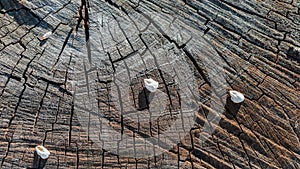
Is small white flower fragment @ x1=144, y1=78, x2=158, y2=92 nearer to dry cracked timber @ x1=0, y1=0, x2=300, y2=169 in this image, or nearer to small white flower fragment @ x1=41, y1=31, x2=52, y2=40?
dry cracked timber @ x1=0, y1=0, x2=300, y2=169

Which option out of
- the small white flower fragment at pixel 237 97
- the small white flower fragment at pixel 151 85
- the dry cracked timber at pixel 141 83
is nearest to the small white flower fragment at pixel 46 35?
the dry cracked timber at pixel 141 83

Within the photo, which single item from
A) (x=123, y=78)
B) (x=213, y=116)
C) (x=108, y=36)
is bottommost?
(x=213, y=116)

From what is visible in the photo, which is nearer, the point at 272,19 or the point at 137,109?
the point at 137,109

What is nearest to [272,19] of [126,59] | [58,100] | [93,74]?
[126,59]

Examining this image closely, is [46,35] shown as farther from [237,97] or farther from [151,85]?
[237,97]

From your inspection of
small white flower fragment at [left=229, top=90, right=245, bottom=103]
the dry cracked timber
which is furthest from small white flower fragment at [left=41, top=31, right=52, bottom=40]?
small white flower fragment at [left=229, top=90, right=245, bottom=103]

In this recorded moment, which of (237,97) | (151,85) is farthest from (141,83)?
(237,97)

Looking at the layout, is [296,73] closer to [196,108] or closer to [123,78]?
[196,108]

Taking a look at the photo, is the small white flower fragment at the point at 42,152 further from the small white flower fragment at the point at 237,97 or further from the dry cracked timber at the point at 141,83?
the small white flower fragment at the point at 237,97
